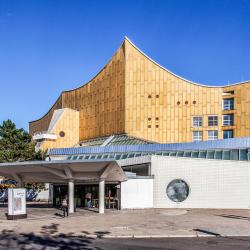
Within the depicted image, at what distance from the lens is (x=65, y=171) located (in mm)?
37969

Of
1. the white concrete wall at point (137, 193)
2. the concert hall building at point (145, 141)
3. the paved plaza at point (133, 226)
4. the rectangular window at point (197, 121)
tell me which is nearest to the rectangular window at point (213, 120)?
the concert hall building at point (145, 141)

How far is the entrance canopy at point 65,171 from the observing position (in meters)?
36.4

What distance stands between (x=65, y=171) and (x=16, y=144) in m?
24.6

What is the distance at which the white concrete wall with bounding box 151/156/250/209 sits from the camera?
139ft

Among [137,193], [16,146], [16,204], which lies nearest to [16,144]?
[16,146]

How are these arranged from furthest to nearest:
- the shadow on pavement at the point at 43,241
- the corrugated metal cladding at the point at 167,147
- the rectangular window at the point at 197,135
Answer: the rectangular window at the point at 197,135 → the corrugated metal cladding at the point at 167,147 → the shadow on pavement at the point at 43,241

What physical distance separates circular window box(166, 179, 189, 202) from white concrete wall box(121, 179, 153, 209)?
1.85 metres

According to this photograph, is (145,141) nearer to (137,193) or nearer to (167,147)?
(167,147)

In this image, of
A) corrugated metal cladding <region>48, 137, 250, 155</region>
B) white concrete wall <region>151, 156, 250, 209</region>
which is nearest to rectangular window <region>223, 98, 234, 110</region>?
corrugated metal cladding <region>48, 137, 250, 155</region>

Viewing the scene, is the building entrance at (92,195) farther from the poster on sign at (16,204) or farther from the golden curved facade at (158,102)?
the golden curved facade at (158,102)

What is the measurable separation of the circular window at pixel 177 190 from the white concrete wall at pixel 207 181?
0.31m

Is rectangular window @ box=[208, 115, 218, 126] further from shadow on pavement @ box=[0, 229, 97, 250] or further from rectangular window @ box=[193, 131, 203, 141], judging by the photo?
shadow on pavement @ box=[0, 229, 97, 250]

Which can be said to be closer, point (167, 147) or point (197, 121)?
point (167, 147)

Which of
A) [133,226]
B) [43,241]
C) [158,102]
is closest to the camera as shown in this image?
[43,241]
